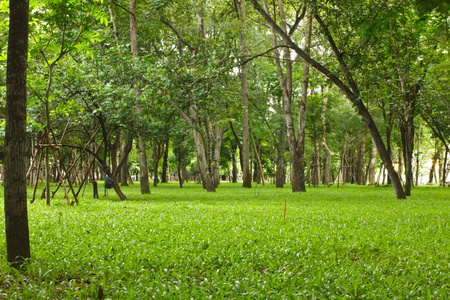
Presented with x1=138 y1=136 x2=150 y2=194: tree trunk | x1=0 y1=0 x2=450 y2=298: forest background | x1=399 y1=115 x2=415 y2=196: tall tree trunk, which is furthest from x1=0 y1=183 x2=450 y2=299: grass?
x1=399 y1=115 x2=415 y2=196: tall tree trunk

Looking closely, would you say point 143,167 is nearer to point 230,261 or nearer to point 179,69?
point 179,69

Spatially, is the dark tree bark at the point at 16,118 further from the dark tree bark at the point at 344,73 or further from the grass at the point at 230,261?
the dark tree bark at the point at 344,73

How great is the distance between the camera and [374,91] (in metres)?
17.5

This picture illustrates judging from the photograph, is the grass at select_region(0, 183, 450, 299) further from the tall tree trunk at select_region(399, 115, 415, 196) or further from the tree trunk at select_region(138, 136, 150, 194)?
the tall tree trunk at select_region(399, 115, 415, 196)

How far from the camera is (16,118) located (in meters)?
4.12

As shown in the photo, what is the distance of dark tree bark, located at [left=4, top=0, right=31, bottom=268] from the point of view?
162 inches

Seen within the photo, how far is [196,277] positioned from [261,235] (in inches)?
93.7

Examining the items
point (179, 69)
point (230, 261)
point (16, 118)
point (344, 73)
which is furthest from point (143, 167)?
point (16, 118)

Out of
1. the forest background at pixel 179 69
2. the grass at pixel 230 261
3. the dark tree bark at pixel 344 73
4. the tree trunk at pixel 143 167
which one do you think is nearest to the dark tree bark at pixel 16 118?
the grass at pixel 230 261

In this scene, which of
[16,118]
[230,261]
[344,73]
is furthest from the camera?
[344,73]

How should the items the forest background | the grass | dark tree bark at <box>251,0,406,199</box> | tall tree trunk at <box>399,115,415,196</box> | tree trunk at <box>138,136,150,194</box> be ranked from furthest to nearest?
tall tree trunk at <box>399,115,415,196</box> → tree trunk at <box>138,136,150,194</box> → dark tree bark at <box>251,0,406,199</box> → the forest background → the grass

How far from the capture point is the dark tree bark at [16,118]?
4121 mm

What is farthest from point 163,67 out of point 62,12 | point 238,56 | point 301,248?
point 301,248

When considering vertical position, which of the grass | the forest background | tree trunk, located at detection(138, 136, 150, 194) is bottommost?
the grass
